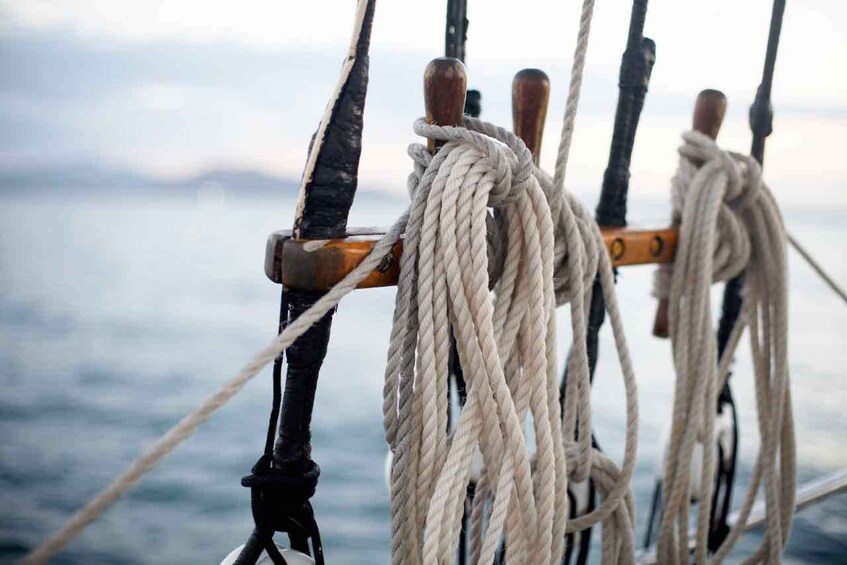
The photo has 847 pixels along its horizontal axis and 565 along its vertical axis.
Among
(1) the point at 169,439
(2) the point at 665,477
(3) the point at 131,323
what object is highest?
(1) the point at 169,439

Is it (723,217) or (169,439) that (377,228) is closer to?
(169,439)

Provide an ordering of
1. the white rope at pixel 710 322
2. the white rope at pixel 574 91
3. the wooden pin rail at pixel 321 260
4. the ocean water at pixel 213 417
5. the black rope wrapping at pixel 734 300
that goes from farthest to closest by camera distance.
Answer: the ocean water at pixel 213 417, the black rope wrapping at pixel 734 300, the white rope at pixel 710 322, the white rope at pixel 574 91, the wooden pin rail at pixel 321 260

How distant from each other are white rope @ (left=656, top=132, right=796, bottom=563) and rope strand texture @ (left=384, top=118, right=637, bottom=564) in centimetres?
52

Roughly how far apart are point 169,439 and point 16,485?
5.52 meters

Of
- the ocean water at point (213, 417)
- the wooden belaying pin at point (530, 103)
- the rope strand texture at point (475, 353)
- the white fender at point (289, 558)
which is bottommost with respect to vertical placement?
the ocean water at point (213, 417)

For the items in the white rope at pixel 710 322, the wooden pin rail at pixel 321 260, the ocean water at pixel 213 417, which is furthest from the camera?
the ocean water at pixel 213 417

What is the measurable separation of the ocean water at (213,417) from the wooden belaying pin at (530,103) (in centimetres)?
77

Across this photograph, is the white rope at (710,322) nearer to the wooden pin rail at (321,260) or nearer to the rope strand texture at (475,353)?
the rope strand texture at (475,353)

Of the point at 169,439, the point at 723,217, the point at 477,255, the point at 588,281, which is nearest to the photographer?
the point at 169,439

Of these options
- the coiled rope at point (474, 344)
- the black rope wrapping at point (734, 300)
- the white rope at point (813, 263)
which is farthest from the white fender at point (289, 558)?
the white rope at point (813, 263)

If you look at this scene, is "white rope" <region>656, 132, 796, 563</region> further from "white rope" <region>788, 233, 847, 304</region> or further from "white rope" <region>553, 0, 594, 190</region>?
"white rope" <region>553, 0, 594, 190</region>

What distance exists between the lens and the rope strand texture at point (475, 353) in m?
0.96

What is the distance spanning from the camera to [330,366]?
27.3ft

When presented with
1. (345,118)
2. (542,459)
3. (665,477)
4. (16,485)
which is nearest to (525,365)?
(542,459)
